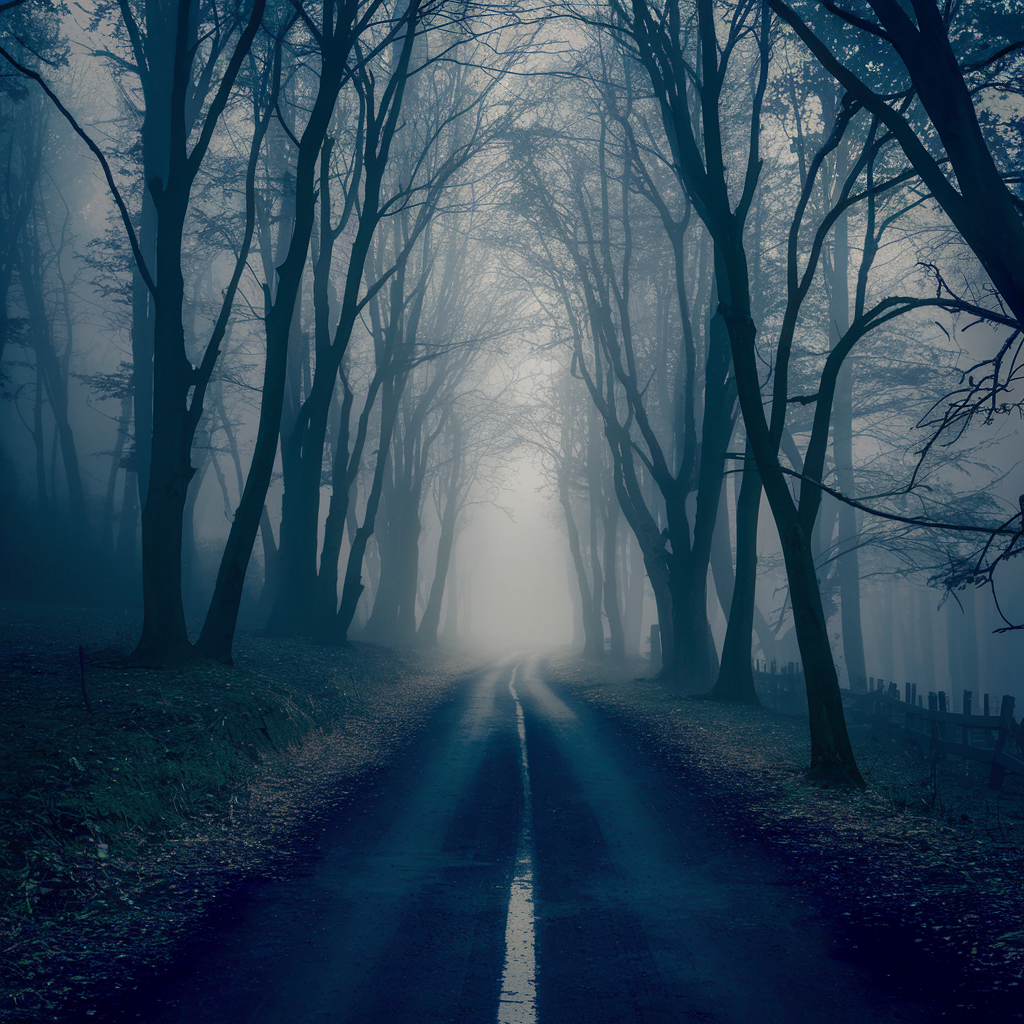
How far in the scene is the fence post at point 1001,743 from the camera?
10.8m

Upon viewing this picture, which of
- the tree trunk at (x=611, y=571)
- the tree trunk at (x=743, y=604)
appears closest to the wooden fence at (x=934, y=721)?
the tree trunk at (x=743, y=604)

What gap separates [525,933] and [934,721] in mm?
10827

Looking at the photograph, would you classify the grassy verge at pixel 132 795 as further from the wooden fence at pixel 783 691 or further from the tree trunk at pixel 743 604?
the wooden fence at pixel 783 691

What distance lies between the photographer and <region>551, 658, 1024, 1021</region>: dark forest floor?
441 cm

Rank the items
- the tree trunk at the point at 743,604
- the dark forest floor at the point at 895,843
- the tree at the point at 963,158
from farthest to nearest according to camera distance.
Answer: the tree trunk at the point at 743,604 → the tree at the point at 963,158 → the dark forest floor at the point at 895,843

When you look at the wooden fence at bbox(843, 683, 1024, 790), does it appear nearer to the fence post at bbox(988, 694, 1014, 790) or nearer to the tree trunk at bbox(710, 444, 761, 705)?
the fence post at bbox(988, 694, 1014, 790)

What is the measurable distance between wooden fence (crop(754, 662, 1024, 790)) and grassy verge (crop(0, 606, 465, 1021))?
8.40 metres

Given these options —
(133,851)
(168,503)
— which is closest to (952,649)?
(168,503)

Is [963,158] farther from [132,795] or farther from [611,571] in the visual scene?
[611,571]

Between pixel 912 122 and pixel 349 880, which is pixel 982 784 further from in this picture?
pixel 912 122

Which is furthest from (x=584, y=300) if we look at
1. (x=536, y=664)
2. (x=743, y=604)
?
(x=536, y=664)

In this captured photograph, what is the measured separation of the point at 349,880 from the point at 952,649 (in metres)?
46.0

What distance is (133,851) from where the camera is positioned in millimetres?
5926

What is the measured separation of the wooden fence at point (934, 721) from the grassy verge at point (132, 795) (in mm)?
8403
